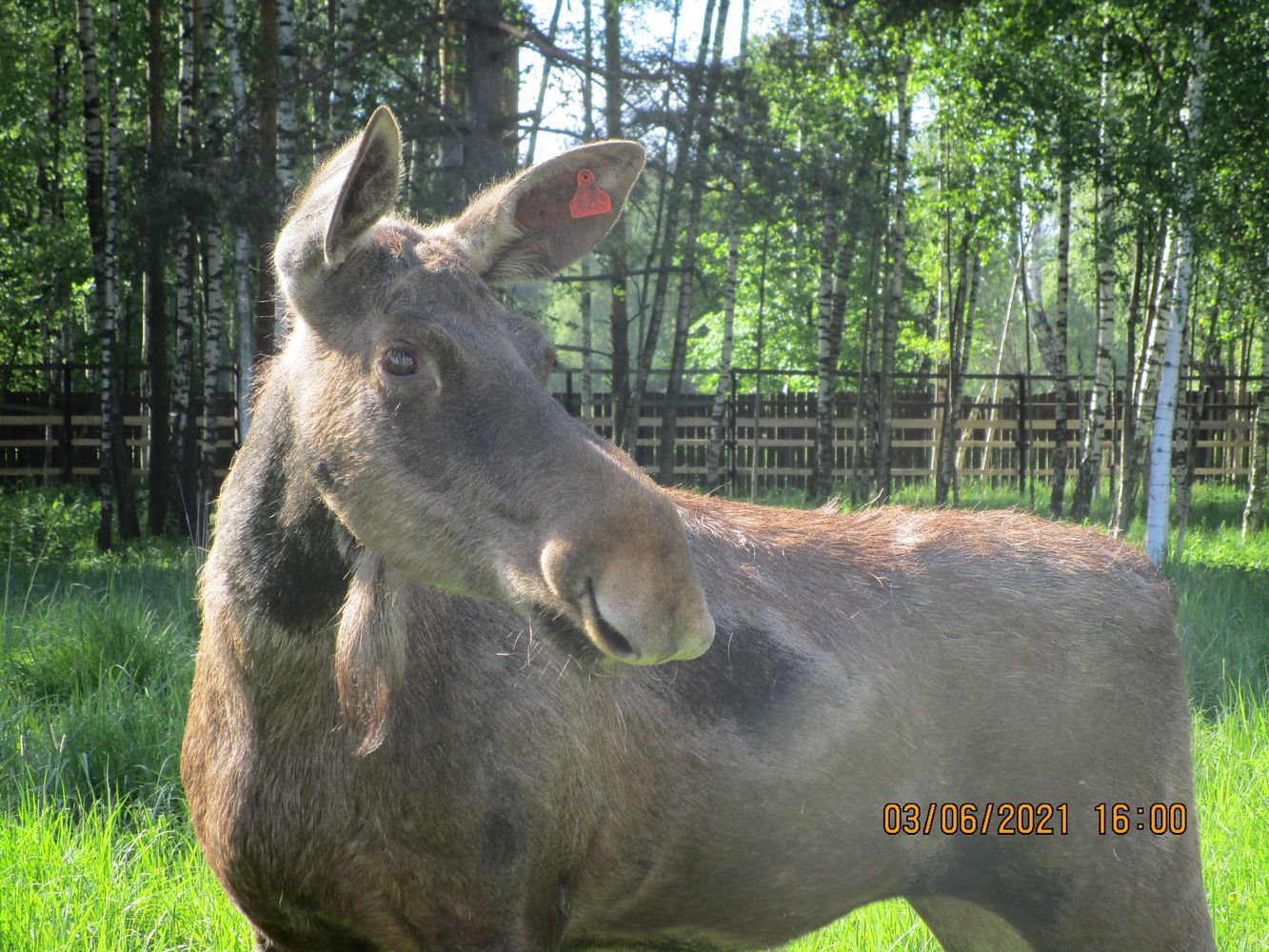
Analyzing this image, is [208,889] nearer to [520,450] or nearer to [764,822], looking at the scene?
[764,822]

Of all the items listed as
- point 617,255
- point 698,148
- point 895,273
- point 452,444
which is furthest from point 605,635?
point 617,255

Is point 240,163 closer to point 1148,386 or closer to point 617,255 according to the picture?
point 617,255

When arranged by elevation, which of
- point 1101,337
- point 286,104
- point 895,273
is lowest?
point 1101,337

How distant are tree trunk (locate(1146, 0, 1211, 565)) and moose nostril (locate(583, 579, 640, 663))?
11.2m

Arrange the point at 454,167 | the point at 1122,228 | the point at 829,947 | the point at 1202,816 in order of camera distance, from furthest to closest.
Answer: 1. the point at 1122,228
2. the point at 454,167
3. the point at 1202,816
4. the point at 829,947

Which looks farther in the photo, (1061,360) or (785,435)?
(785,435)

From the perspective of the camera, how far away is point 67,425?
2038cm

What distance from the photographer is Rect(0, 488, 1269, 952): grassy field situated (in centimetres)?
367

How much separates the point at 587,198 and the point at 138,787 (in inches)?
143

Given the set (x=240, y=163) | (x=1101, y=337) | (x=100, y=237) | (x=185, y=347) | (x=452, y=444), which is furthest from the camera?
(x=1101, y=337)

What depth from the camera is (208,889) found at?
3.79 m

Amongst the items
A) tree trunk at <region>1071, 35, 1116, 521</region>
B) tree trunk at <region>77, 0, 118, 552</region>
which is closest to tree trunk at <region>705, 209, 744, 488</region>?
tree trunk at <region>1071, 35, 1116, 521</region>

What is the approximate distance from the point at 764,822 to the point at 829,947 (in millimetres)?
1341

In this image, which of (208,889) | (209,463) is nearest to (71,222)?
(209,463)
